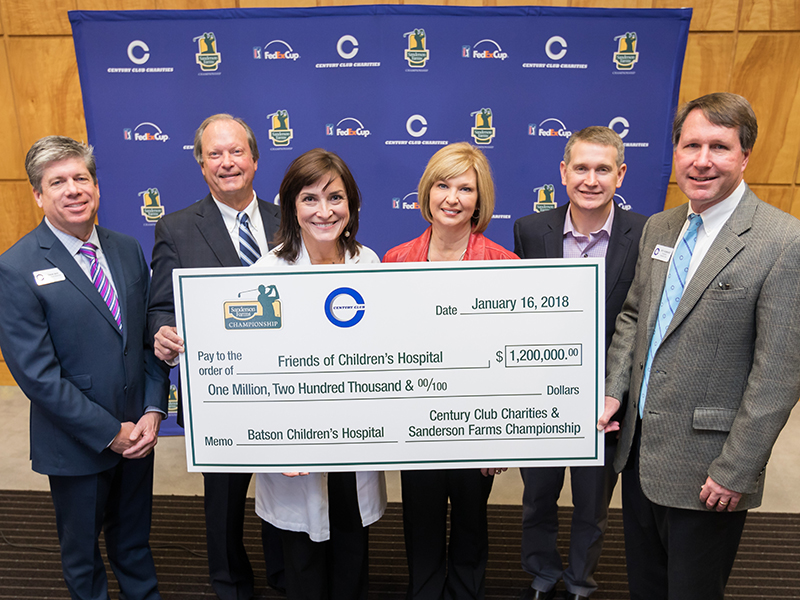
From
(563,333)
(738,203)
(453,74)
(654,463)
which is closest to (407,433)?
(563,333)

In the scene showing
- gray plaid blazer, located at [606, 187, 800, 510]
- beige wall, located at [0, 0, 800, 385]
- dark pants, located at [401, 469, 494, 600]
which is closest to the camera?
gray plaid blazer, located at [606, 187, 800, 510]

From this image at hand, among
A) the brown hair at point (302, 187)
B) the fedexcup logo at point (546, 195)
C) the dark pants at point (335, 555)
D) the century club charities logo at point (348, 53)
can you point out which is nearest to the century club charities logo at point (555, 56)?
the fedexcup logo at point (546, 195)

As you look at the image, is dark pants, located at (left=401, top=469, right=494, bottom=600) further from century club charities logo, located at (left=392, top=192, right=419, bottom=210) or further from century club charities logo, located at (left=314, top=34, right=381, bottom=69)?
century club charities logo, located at (left=314, top=34, right=381, bottom=69)

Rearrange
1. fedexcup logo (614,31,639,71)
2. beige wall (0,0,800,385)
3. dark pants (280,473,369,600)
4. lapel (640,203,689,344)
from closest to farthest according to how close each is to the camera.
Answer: lapel (640,203,689,344) < dark pants (280,473,369,600) < fedexcup logo (614,31,639,71) < beige wall (0,0,800,385)

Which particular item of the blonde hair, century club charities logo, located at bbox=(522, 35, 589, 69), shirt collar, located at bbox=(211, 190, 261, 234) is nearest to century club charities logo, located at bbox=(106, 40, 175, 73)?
shirt collar, located at bbox=(211, 190, 261, 234)

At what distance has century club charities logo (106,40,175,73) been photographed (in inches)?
151

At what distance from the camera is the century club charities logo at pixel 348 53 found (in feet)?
12.4

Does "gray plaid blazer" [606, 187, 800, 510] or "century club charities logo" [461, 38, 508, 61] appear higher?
"century club charities logo" [461, 38, 508, 61]

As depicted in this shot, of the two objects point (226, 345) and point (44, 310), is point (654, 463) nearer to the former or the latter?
point (226, 345)

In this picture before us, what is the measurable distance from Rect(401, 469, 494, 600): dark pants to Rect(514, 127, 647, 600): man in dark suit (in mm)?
381

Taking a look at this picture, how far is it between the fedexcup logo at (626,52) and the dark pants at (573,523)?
2.76m

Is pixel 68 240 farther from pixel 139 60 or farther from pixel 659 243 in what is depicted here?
pixel 139 60

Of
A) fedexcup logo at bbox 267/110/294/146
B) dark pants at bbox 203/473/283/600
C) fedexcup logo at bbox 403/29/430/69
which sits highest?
fedexcup logo at bbox 403/29/430/69

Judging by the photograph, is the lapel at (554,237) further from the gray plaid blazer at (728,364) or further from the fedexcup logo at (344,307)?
the fedexcup logo at (344,307)
